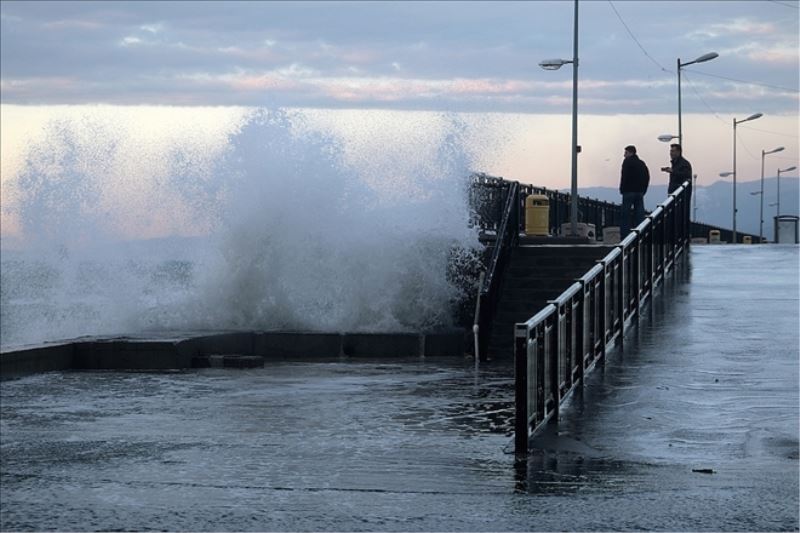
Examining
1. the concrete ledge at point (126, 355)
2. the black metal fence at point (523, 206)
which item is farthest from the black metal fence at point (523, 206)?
the concrete ledge at point (126, 355)

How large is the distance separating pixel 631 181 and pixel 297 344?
26.4 feet

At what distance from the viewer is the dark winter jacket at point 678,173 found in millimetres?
25422

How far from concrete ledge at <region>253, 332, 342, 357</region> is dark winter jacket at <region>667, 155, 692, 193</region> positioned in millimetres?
9323

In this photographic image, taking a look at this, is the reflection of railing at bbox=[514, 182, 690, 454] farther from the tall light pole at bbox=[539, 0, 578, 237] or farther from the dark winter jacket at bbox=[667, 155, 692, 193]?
the tall light pole at bbox=[539, 0, 578, 237]

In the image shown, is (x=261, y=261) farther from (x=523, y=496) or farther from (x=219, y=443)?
(x=523, y=496)

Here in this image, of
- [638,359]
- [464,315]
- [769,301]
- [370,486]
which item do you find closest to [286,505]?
[370,486]

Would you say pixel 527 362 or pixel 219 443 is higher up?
pixel 527 362

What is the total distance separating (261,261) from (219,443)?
1322 centimetres

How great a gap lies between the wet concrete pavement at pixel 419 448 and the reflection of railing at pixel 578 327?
0.20 meters

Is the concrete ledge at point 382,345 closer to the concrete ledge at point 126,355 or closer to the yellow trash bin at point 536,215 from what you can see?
the concrete ledge at point 126,355

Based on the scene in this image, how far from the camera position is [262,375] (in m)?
15.7

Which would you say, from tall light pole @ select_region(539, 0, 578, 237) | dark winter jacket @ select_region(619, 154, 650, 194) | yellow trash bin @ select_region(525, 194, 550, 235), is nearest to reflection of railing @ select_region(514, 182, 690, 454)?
dark winter jacket @ select_region(619, 154, 650, 194)

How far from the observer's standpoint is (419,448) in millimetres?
9734

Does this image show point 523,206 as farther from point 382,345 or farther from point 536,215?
point 382,345
